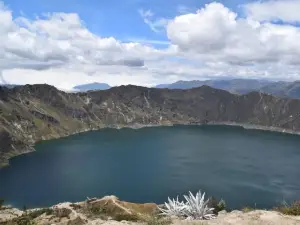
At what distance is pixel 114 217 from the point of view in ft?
139

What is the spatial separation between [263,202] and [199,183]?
34.6 meters

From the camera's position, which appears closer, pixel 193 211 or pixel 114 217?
pixel 193 211

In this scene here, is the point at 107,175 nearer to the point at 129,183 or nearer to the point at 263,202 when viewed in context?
the point at 129,183

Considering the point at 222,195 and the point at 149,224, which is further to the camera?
the point at 222,195

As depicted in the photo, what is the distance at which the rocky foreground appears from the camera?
31345mm

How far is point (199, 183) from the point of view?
17712 centimetres

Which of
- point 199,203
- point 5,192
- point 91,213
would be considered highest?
point 199,203

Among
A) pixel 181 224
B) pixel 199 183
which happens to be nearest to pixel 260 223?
pixel 181 224

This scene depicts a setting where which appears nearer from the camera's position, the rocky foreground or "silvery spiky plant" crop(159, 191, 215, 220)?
the rocky foreground

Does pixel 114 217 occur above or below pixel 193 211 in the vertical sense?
below

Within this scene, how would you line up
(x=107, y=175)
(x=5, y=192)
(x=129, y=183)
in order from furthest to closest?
(x=107, y=175) < (x=129, y=183) < (x=5, y=192)

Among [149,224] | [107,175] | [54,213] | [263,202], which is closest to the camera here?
[149,224]

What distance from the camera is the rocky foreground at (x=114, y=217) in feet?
103

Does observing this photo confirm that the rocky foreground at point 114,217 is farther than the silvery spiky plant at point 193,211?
No
